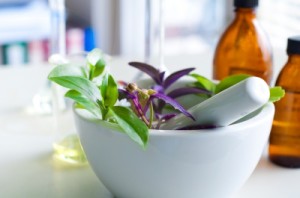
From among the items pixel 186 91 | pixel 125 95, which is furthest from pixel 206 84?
pixel 125 95

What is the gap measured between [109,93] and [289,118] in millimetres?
242

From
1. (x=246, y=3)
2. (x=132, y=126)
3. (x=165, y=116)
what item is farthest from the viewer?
(x=246, y=3)

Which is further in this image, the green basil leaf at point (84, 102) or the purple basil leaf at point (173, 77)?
the purple basil leaf at point (173, 77)

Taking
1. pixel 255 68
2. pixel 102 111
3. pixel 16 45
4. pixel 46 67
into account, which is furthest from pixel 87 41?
pixel 102 111

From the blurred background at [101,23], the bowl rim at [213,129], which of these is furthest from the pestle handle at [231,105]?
the blurred background at [101,23]

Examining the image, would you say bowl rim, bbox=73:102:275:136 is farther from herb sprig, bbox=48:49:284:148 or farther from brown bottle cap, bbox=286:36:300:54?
brown bottle cap, bbox=286:36:300:54

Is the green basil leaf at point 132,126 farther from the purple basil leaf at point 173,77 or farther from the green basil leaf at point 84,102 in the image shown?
the purple basil leaf at point 173,77

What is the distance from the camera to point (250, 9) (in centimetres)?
68

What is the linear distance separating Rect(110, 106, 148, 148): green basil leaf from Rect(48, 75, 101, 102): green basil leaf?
0.03 metres

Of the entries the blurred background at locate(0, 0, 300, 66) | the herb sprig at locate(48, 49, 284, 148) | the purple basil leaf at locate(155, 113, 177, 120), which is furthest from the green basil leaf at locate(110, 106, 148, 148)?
the blurred background at locate(0, 0, 300, 66)

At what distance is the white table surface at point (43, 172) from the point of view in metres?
0.57

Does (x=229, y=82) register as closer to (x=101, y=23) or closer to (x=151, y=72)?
(x=151, y=72)

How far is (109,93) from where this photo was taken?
47 cm

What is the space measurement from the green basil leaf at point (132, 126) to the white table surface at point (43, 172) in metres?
0.14
